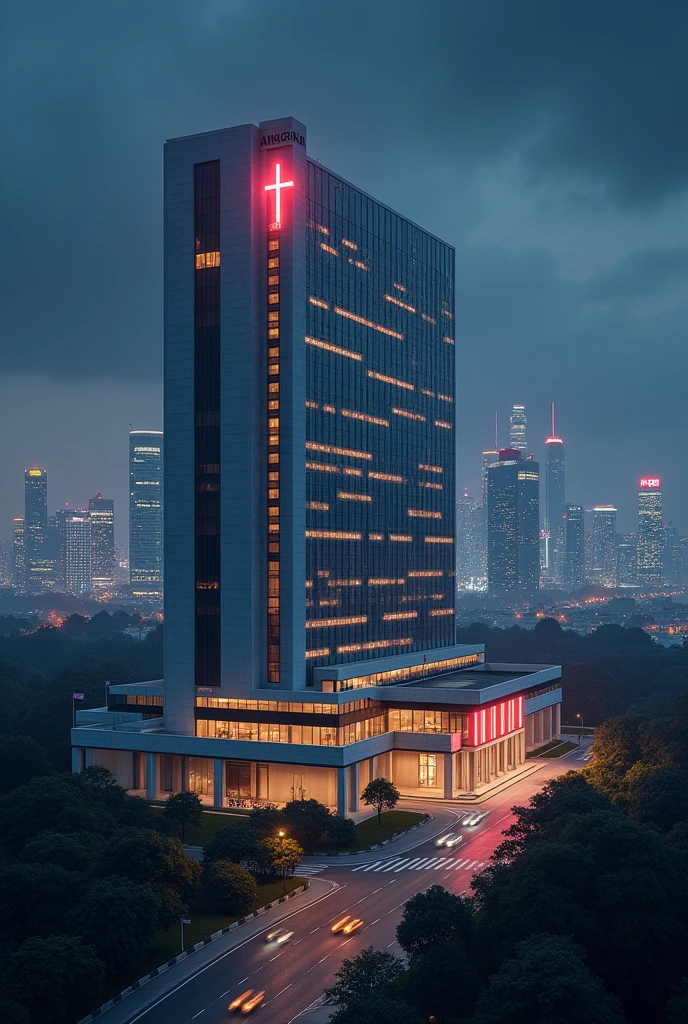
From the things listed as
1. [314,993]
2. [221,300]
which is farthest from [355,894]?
[221,300]

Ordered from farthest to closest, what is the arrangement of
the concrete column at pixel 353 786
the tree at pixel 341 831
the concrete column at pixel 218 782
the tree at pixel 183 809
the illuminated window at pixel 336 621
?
the illuminated window at pixel 336 621 < the concrete column at pixel 218 782 < the concrete column at pixel 353 786 < the tree at pixel 183 809 < the tree at pixel 341 831

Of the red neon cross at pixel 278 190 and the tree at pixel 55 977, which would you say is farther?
the red neon cross at pixel 278 190

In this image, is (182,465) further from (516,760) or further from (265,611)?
(516,760)

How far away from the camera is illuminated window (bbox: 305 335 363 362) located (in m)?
148

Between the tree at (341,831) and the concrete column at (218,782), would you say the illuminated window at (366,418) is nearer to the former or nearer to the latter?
the concrete column at (218,782)

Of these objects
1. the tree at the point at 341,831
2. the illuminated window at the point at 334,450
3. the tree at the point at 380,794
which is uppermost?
the illuminated window at the point at 334,450

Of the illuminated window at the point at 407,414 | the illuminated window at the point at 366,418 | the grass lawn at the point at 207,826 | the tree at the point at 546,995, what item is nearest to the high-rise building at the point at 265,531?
the illuminated window at the point at 366,418

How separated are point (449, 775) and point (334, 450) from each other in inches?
1960

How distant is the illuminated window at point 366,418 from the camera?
15838cm

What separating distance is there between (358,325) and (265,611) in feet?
160

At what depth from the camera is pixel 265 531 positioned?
144 m

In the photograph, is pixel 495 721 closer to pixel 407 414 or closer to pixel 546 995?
pixel 407 414

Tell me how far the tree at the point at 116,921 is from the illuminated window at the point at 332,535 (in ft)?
229

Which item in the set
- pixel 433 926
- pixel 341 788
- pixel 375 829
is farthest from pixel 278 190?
pixel 433 926
